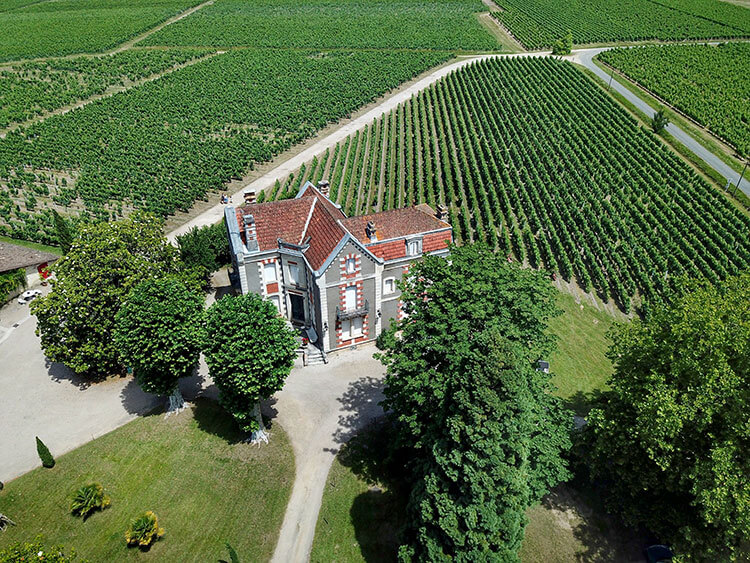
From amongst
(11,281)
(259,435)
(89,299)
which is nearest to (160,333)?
(89,299)

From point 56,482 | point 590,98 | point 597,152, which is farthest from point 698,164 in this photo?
point 56,482

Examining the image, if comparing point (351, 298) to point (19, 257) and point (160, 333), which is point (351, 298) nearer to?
point (160, 333)

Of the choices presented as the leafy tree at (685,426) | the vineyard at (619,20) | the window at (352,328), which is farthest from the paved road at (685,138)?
the window at (352,328)

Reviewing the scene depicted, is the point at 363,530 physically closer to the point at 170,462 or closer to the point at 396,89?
the point at 170,462

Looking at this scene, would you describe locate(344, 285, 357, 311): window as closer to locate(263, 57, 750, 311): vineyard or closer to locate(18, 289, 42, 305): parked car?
locate(263, 57, 750, 311): vineyard

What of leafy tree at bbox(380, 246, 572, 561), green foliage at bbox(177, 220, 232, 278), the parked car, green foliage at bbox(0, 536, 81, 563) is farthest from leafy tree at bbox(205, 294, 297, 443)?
the parked car

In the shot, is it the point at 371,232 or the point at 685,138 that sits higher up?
the point at 371,232
